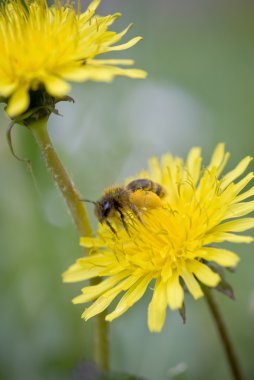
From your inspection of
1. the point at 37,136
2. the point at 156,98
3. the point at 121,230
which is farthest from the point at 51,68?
the point at 156,98

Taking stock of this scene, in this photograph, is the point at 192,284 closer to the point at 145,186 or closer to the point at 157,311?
the point at 157,311

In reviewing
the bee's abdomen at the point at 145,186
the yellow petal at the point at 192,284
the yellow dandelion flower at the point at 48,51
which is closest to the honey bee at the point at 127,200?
the bee's abdomen at the point at 145,186

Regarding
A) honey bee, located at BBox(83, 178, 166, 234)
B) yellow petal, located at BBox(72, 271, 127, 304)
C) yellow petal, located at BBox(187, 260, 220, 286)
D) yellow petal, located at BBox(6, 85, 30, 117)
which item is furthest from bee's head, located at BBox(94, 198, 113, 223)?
yellow petal, located at BBox(6, 85, 30, 117)

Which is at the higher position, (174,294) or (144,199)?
(144,199)

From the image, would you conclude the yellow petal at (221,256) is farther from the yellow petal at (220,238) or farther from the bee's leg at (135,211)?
the bee's leg at (135,211)

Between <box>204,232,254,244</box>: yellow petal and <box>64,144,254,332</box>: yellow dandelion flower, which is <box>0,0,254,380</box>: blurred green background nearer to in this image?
<box>64,144,254,332</box>: yellow dandelion flower

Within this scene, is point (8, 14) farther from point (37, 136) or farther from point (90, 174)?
point (90, 174)

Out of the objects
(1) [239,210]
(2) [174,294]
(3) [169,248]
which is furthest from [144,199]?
(2) [174,294]
